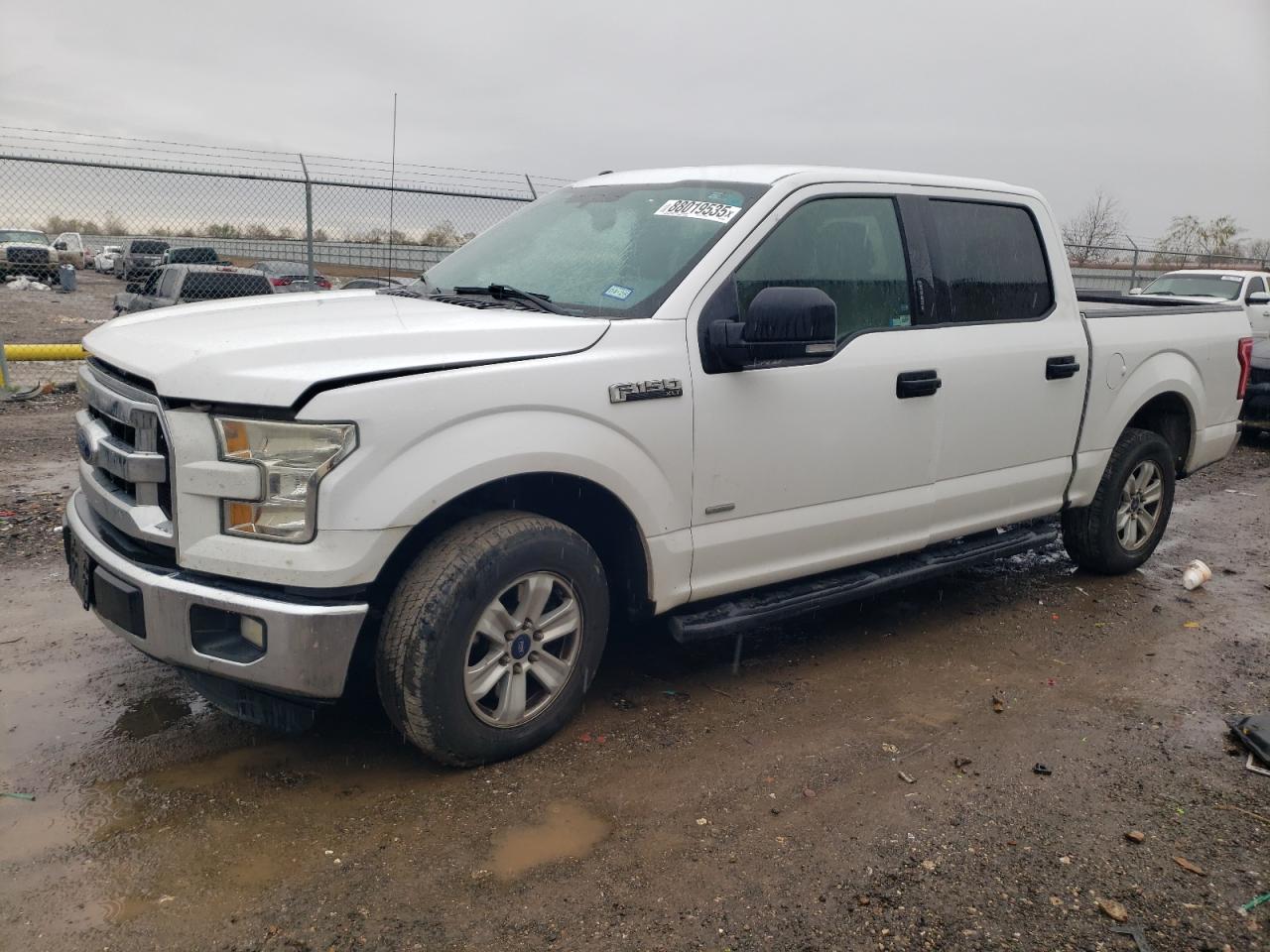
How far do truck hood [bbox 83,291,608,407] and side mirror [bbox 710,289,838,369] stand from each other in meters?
0.44

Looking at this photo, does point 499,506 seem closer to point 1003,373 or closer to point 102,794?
point 102,794

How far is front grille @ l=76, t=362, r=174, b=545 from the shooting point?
116 inches

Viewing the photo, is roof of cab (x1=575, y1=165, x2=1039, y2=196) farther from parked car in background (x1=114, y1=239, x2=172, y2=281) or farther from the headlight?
parked car in background (x1=114, y1=239, x2=172, y2=281)

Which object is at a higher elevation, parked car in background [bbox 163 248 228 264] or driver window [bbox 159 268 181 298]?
parked car in background [bbox 163 248 228 264]

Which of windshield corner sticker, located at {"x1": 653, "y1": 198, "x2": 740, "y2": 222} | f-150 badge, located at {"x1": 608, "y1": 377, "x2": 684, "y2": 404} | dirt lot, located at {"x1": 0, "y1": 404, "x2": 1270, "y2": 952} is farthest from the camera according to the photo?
windshield corner sticker, located at {"x1": 653, "y1": 198, "x2": 740, "y2": 222}

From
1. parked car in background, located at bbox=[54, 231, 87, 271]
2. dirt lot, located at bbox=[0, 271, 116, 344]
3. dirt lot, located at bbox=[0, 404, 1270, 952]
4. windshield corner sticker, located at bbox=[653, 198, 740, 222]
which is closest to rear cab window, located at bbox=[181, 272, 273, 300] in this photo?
dirt lot, located at bbox=[0, 271, 116, 344]

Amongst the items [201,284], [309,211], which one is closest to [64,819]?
[309,211]

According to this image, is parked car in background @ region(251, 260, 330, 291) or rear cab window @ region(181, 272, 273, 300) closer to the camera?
parked car in background @ region(251, 260, 330, 291)

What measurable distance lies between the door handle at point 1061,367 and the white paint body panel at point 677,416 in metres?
0.05

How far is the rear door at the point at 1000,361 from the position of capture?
14.4 ft

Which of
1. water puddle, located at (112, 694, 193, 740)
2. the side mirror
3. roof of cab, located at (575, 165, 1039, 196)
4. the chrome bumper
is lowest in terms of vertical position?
water puddle, located at (112, 694, 193, 740)

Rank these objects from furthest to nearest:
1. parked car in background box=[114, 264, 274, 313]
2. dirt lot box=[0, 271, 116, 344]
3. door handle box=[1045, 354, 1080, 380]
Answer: dirt lot box=[0, 271, 116, 344] → parked car in background box=[114, 264, 274, 313] → door handle box=[1045, 354, 1080, 380]

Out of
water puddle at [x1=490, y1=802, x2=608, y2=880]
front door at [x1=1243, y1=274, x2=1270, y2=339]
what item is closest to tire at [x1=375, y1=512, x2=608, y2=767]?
water puddle at [x1=490, y1=802, x2=608, y2=880]

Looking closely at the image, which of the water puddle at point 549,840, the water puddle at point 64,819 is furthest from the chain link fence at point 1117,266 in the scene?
the water puddle at point 64,819
